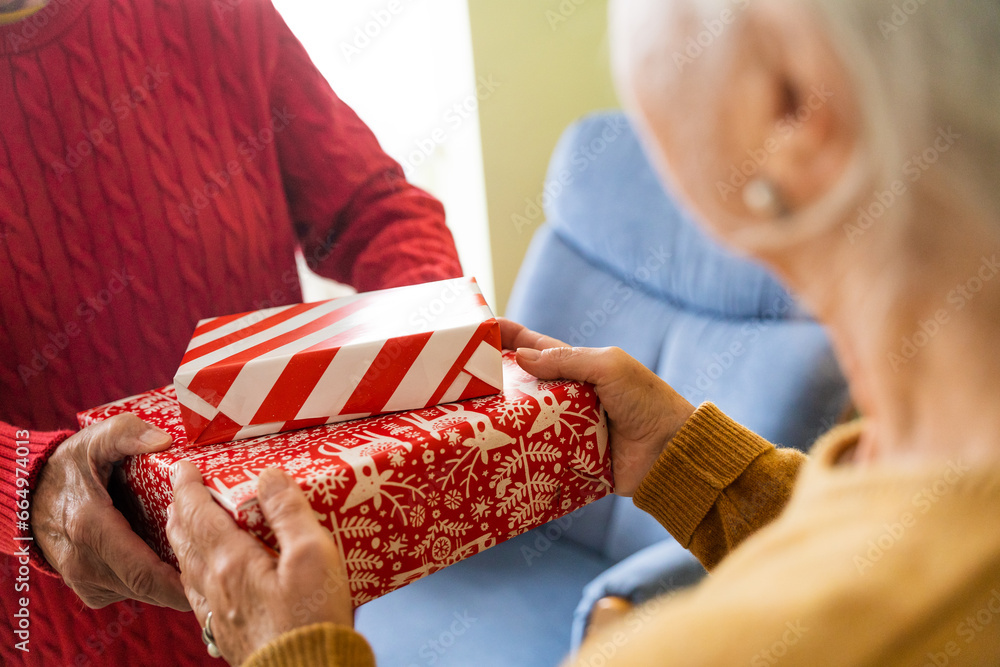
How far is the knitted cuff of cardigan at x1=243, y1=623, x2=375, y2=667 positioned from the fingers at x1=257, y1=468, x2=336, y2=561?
47mm

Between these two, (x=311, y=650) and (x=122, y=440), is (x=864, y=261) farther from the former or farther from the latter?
(x=122, y=440)

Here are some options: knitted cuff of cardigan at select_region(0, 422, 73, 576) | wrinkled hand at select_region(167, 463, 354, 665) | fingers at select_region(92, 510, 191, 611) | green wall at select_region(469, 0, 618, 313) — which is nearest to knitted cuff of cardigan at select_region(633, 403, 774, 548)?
wrinkled hand at select_region(167, 463, 354, 665)

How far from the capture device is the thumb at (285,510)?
1.46 feet

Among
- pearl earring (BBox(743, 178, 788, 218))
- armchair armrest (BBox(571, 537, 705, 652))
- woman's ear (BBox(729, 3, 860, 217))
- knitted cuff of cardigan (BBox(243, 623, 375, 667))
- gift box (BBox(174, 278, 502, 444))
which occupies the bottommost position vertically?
armchair armrest (BBox(571, 537, 705, 652))

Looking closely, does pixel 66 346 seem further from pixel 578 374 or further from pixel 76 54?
pixel 578 374

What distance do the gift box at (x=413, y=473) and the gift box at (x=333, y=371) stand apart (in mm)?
16

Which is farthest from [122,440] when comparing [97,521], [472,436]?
[472,436]

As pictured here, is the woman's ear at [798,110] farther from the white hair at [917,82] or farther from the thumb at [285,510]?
the thumb at [285,510]

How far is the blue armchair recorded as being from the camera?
91 centimetres

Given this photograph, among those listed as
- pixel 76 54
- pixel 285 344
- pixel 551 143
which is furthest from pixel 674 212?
pixel 76 54

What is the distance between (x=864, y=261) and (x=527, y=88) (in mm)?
1314

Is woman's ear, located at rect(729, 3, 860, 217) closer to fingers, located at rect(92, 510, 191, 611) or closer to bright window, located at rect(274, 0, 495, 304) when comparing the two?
fingers, located at rect(92, 510, 191, 611)

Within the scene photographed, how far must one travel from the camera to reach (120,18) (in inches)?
27.0

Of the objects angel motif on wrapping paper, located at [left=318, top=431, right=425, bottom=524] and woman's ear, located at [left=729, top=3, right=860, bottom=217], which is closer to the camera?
woman's ear, located at [left=729, top=3, right=860, bottom=217]
